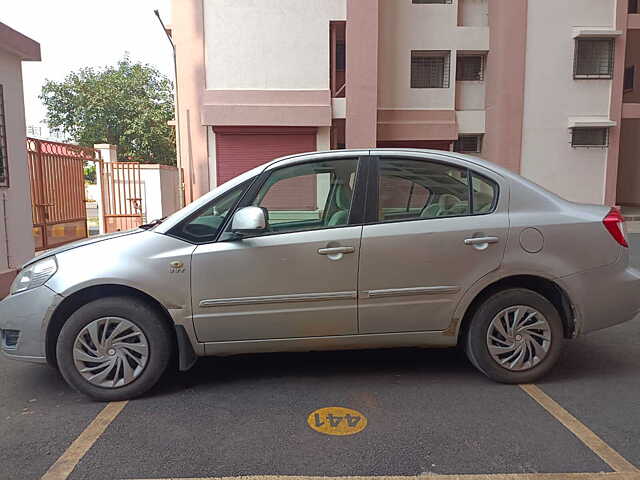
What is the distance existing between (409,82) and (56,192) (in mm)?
11857

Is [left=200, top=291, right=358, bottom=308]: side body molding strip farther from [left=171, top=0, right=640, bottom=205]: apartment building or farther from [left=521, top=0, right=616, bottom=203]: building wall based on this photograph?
[left=521, top=0, right=616, bottom=203]: building wall

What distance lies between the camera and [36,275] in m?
3.45

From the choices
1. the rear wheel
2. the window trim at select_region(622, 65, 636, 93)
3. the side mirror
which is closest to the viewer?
the side mirror

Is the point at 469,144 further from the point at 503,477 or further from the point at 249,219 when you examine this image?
the point at 503,477

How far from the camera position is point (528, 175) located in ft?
55.3

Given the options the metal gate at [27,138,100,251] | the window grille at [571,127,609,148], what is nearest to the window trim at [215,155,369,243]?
the metal gate at [27,138,100,251]

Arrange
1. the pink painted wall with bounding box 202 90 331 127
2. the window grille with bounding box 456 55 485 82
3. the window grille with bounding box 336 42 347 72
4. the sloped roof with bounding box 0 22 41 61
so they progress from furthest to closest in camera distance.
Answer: the window grille with bounding box 336 42 347 72 → the window grille with bounding box 456 55 485 82 → the pink painted wall with bounding box 202 90 331 127 → the sloped roof with bounding box 0 22 41 61

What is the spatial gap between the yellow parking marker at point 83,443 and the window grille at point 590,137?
56.5ft

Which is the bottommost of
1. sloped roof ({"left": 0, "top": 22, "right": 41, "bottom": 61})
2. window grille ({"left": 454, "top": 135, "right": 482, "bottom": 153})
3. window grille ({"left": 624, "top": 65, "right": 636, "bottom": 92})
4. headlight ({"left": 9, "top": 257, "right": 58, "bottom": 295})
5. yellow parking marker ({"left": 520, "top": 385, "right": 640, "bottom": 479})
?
yellow parking marker ({"left": 520, "top": 385, "right": 640, "bottom": 479})

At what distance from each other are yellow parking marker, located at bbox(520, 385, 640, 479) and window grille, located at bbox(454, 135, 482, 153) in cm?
1538

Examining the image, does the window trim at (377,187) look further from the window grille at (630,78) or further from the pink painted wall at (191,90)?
the window grille at (630,78)

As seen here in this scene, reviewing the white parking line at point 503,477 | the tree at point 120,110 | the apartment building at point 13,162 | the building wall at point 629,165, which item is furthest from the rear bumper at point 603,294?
the tree at point 120,110

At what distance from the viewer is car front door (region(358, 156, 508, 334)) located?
3.51 metres

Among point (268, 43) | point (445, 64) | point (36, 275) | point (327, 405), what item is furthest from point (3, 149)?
point (445, 64)
